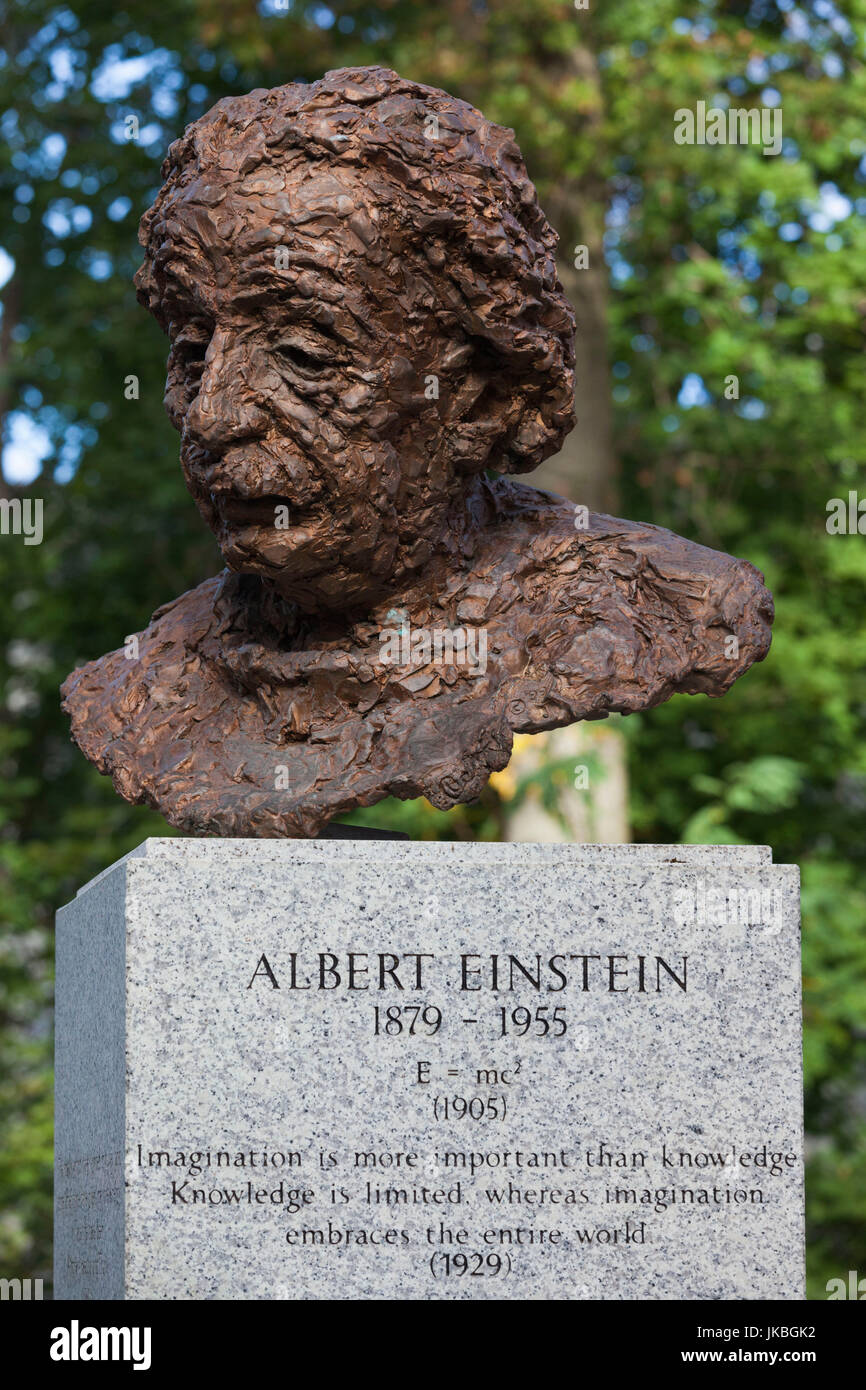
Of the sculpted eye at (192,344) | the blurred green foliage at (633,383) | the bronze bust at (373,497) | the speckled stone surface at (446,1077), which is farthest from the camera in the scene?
the blurred green foliage at (633,383)

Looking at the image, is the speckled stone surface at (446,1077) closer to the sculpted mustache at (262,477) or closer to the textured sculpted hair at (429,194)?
the sculpted mustache at (262,477)

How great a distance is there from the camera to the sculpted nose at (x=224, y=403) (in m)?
4.88

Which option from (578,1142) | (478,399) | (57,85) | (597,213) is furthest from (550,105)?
(578,1142)

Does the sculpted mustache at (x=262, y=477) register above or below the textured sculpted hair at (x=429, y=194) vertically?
below

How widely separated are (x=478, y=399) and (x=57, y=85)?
8.69 m

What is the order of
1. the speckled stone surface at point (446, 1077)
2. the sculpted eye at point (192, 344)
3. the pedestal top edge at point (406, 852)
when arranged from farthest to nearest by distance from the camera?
the sculpted eye at point (192, 344) → the pedestal top edge at point (406, 852) → the speckled stone surface at point (446, 1077)

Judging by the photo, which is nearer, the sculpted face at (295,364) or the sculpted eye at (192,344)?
the sculpted face at (295,364)

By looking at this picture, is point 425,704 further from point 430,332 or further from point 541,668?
point 430,332

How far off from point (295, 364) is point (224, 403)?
22cm

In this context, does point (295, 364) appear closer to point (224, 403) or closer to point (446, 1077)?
point (224, 403)

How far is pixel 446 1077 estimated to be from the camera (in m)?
4.74

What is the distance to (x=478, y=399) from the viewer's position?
17.8 ft

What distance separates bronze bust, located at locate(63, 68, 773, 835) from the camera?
4934 millimetres

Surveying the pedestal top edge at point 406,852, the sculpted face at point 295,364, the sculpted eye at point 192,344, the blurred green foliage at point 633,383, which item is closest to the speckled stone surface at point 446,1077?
the pedestal top edge at point 406,852
